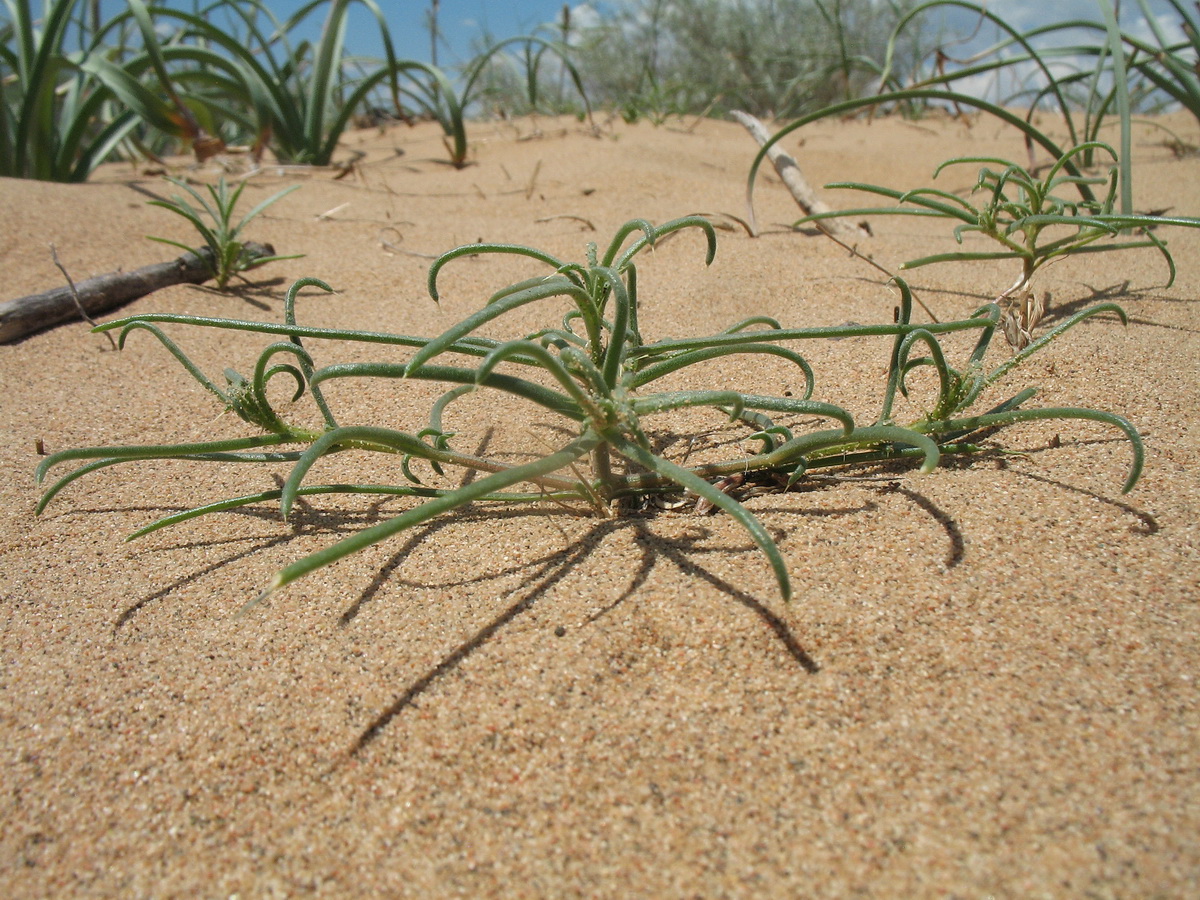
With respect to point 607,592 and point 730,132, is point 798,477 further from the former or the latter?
point 730,132

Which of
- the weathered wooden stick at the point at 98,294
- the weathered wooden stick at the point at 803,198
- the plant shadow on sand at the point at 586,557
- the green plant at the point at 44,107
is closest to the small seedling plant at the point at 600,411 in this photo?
the plant shadow on sand at the point at 586,557

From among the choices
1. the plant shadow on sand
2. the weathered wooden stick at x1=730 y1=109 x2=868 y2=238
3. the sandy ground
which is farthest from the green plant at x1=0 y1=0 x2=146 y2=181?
the plant shadow on sand

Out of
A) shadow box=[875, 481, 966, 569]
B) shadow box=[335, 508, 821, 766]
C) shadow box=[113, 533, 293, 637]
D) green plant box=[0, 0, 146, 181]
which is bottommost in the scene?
shadow box=[113, 533, 293, 637]

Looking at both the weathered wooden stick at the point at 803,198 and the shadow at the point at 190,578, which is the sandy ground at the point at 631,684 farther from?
the weathered wooden stick at the point at 803,198

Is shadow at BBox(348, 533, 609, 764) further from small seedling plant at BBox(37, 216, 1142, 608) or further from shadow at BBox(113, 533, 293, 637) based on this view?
shadow at BBox(113, 533, 293, 637)

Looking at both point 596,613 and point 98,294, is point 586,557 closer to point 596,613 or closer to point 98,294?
point 596,613

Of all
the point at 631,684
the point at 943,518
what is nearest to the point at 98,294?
the point at 631,684
